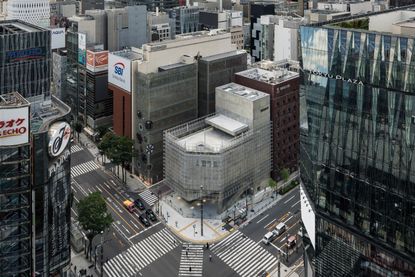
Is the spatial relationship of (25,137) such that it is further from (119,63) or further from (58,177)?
(119,63)

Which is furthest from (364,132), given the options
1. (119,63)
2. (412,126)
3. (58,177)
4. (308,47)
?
(119,63)

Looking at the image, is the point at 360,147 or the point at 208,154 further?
the point at 208,154

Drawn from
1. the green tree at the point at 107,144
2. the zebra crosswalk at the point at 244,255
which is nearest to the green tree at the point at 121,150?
the green tree at the point at 107,144

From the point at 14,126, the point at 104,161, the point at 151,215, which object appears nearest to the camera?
the point at 14,126

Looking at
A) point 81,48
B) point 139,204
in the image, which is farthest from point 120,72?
point 139,204

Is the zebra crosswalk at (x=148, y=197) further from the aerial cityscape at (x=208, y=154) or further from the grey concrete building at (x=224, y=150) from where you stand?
the grey concrete building at (x=224, y=150)

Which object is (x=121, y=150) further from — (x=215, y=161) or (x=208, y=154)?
(x=215, y=161)

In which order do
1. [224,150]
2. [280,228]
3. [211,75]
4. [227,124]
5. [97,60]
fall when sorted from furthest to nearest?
[97,60] → [211,75] → [227,124] → [224,150] → [280,228]
